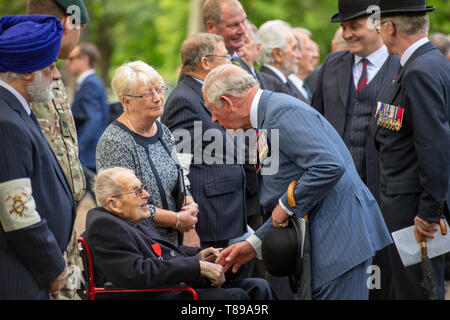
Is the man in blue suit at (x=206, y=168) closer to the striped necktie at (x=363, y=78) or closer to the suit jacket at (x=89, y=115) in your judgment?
the striped necktie at (x=363, y=78)

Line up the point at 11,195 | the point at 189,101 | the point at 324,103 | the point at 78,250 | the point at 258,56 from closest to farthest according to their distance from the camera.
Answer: the point at 11,195, the point at 78,250, the point at 189,101, the point at 324,103, the point at 258,56

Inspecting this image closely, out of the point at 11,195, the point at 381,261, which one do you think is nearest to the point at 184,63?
the point at 381,261

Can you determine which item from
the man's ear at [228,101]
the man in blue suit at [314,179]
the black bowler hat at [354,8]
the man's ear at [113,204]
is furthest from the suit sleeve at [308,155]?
the black bowler hat at [354,8]

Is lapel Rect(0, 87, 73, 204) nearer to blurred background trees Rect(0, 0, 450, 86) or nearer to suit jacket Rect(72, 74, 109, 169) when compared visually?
suit jacket Rect(72, 74, 109, 169)

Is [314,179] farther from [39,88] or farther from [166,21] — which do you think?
[166,21]

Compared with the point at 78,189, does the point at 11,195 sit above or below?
above

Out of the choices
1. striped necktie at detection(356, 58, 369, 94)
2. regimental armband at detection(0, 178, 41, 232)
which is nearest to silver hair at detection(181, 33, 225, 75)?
striped necktie at detection(356, 58, 369, 94)

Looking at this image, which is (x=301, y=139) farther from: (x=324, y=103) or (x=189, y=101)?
(x=324, y=103)

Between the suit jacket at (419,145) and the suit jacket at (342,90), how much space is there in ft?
1.32

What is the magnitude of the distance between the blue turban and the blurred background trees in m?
7.59

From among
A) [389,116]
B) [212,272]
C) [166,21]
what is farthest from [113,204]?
[166,21]

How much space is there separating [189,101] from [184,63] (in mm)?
390

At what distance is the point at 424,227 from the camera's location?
173 inches
